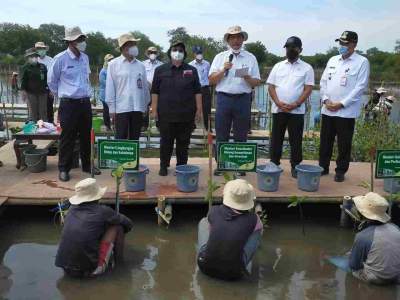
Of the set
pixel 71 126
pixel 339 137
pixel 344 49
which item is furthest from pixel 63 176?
pixel 344 49

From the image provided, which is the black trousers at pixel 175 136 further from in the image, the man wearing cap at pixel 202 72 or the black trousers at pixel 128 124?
the man wearing cap at pixel 202 72

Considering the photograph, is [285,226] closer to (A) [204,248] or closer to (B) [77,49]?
(A) [204,248]

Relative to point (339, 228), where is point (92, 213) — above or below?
above

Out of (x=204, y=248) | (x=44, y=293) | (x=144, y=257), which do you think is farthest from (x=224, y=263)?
(x=44, y=293)

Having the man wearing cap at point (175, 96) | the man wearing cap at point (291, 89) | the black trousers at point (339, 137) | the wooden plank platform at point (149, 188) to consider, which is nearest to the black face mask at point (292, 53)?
the man wearing cap at point (291, 89)

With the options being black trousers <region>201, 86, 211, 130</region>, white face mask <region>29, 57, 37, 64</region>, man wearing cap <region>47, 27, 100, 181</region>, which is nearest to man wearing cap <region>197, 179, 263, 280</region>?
man wearing cap <region>47, 27, 100, 181</region>

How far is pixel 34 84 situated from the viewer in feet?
27.4

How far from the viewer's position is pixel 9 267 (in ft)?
13.5

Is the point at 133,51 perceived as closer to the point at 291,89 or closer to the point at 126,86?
the point at 126,86

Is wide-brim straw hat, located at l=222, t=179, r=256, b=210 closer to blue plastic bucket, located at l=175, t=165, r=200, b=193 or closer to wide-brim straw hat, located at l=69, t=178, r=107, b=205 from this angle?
wide-brim straw hat, located at l=69, t=178, r=107, b=205

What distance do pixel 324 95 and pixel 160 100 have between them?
2019mm

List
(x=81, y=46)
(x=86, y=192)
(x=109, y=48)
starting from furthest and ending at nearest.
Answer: (x=109, y=48)
(x=81, y=46)
(x=86, y=192)

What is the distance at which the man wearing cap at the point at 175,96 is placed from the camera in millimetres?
5453

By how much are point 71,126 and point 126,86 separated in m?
0.82
